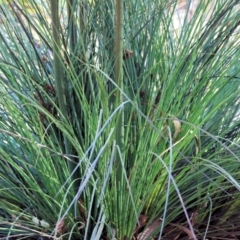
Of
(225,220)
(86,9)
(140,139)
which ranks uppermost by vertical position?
(86,9)

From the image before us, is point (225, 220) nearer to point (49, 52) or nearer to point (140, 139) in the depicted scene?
point (140, 139)

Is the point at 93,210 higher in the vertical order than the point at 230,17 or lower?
lower

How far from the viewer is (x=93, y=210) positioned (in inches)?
21.0

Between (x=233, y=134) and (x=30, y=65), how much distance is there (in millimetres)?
303

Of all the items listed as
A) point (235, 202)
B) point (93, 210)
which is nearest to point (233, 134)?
point (235, 202)

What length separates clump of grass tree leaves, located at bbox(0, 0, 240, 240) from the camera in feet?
1.59

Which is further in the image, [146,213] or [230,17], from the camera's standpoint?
[230,17]

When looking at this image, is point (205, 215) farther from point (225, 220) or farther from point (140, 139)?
point (140, 139)

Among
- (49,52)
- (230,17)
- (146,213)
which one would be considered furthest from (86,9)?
(146,213)

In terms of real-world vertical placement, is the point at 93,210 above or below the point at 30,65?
below

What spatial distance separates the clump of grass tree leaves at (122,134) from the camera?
49 cm

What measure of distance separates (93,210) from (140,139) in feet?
0.35

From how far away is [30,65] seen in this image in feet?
2.11

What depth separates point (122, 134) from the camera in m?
0.51
